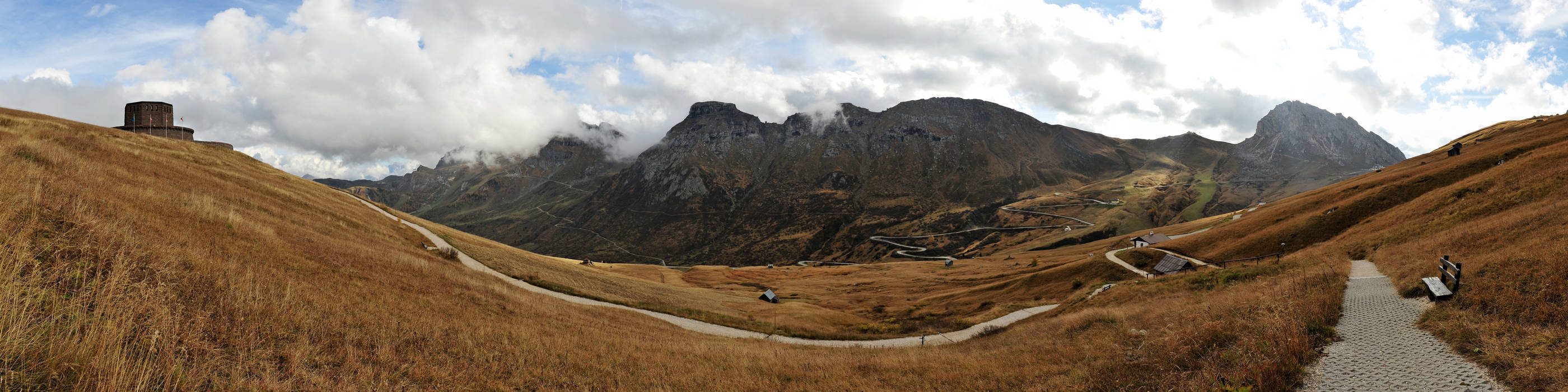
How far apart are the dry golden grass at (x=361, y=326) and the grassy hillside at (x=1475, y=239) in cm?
248

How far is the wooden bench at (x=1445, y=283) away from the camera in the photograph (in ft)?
44.4

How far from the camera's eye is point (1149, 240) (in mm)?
85688

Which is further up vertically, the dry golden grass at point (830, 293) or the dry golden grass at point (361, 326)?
the dry golden grass at point (361, 326)

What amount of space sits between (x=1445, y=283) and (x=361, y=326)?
94.3 feet

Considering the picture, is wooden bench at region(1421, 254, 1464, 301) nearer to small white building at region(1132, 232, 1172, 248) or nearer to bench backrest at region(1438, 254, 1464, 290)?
bench backrest at region(1438, 254, 1464, 290)

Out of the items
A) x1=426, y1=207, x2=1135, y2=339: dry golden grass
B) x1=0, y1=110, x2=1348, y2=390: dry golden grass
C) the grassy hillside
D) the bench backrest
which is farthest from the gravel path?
the grassy hillside

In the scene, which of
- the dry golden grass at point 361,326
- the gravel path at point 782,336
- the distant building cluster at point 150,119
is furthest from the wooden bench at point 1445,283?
the distant building cluster at point 150,119

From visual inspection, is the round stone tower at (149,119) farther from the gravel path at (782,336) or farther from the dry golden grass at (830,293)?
the gravel path at (782,336)

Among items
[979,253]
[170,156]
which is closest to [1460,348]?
[170,156]

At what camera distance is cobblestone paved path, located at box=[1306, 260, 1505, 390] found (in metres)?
9.00

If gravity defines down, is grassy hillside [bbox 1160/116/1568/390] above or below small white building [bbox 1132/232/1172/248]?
above

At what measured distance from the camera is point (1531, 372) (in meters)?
8.16

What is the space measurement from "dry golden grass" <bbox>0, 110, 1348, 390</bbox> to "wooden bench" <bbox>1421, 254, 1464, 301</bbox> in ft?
6.35

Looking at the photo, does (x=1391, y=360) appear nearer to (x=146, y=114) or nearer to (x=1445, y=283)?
(x=1445, y=283)
